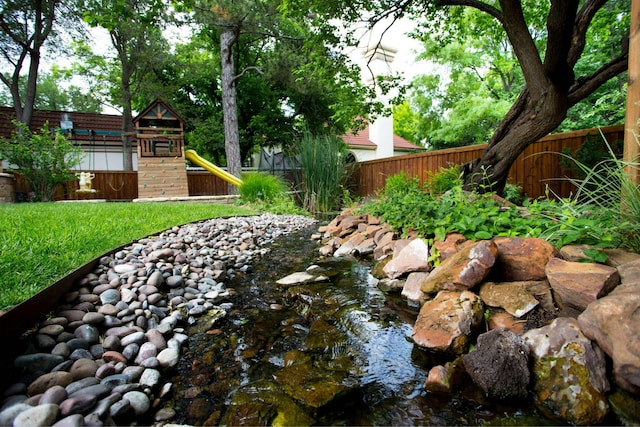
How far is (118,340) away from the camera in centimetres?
146

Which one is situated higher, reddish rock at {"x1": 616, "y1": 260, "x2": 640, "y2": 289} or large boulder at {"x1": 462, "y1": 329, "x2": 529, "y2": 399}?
reddish rock at {"x1": 616, "y1": 260, "x2": 640, "y2": 289}

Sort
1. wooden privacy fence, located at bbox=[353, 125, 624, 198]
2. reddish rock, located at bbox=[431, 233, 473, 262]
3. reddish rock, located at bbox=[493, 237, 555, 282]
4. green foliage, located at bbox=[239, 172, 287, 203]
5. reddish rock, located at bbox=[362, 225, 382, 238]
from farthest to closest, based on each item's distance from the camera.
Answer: green foliage, located at bbox=[239, 172, 287, 203], wooden privacy fence, located at bbox=[353, 125, 624, 198], reddish rock, located at bbox=[362, 225, 382, 238], reddish rock, located at bbox=[431, 233, 473, 262], reddish rock, located at bbox=[493, 237, 555, 282]

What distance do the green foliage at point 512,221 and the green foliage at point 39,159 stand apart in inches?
286

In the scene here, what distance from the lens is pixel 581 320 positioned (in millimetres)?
1237

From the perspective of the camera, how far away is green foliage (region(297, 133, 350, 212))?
7.10 m

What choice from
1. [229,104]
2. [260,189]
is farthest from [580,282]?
[229,104]

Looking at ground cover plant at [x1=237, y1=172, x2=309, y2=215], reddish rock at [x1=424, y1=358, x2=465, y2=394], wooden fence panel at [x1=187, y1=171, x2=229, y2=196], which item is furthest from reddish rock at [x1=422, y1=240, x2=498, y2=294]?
wooden fence panel at [x1=187, y1=171, x2=229, y2=196]

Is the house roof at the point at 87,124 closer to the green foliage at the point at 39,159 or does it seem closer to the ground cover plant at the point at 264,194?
the green foliage at the point at 39,159

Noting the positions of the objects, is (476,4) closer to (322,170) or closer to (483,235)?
(483,235)

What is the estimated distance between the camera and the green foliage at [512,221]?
173 centimetres

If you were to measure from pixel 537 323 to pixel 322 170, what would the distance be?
591cm

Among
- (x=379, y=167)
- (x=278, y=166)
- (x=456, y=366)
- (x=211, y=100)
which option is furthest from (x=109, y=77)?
(x=456, y=366)

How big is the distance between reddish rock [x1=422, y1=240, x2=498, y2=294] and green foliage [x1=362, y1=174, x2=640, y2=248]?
0.32 m

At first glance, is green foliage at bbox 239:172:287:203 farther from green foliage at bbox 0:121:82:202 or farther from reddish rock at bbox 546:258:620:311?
reddish rock at bbox 546:258:620:311
